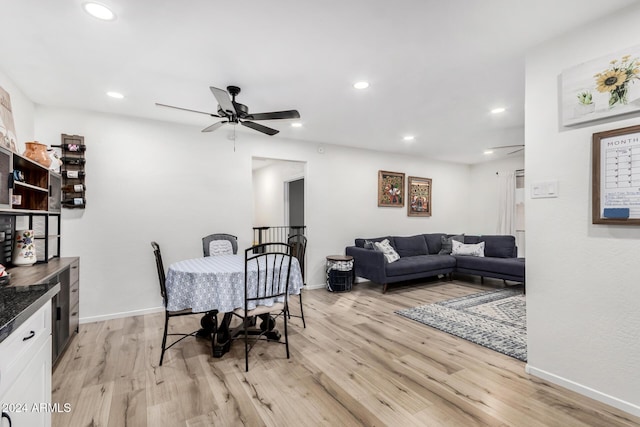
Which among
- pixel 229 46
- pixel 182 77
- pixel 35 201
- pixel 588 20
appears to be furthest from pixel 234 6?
pixel 35 201

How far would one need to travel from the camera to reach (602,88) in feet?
6.39

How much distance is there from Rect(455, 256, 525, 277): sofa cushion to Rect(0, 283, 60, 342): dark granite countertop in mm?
5755

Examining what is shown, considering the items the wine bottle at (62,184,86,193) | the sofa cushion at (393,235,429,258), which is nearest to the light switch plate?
the sofa cushion at (393,235,429,258)

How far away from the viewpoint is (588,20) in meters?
2.00

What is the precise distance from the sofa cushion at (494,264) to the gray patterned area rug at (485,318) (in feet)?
1.30

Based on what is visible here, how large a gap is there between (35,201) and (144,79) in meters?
1.52

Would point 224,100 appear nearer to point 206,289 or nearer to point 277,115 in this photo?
point 277,115

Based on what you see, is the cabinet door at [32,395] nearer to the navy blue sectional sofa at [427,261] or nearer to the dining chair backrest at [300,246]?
the dining chair backrest at [300,246]

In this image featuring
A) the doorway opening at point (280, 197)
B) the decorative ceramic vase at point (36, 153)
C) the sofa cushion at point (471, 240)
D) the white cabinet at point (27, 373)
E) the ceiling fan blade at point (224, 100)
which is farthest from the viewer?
the doorway opening at point (280, 197)

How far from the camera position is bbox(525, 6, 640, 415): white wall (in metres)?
1.88

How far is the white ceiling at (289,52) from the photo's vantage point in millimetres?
1920

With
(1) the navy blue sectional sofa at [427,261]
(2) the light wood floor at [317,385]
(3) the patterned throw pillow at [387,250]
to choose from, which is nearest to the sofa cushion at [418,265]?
(1) the navy blue sectional sofa at [427,261]

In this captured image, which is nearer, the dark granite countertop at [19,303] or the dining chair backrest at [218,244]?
the dark granite countertop at [19,303]

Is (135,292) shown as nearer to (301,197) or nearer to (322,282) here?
(322,282)
